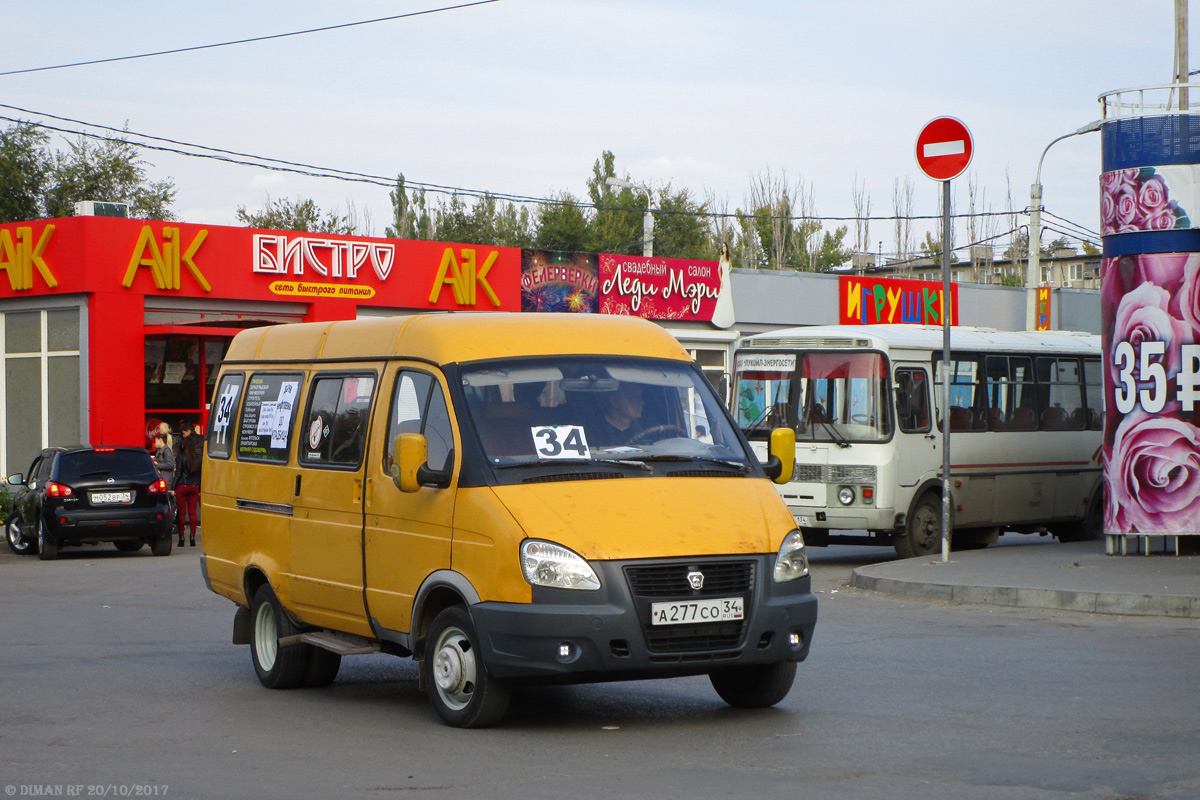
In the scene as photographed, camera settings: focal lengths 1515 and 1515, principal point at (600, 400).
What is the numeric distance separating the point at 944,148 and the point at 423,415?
371 inches

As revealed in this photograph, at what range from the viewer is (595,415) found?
27.0 ft

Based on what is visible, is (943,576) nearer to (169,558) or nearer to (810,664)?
(810,664)

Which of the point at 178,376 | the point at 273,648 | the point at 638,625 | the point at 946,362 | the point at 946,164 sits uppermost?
the point at 946,164

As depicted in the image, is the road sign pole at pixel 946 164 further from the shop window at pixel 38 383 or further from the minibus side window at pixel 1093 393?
the shop window at pixel 38 383

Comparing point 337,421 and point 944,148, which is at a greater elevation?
point 944,148

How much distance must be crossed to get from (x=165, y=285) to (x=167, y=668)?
18450mm

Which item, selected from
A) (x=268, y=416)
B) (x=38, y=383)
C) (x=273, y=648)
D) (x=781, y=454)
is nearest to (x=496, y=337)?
(x=781, y=454)

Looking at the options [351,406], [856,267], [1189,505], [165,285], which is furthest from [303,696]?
[856,267]

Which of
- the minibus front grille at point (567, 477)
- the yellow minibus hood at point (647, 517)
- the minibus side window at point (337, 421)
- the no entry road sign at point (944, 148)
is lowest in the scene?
the yellow minibus hood at point (647, 517)

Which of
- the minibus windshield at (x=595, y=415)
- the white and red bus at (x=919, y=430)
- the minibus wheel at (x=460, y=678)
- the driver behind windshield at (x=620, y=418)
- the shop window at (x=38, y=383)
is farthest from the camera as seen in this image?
the shop window at (x=38, y=383)

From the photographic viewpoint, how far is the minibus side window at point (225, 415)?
10516 millimetres

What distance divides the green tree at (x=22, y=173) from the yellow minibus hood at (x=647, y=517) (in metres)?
47.4

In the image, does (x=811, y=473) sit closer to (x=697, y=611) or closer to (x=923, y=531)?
(x=923, y=531)

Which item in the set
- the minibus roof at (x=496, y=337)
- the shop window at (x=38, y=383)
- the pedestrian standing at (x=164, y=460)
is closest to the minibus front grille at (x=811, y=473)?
the minibus roof at (x=496, y=337)
